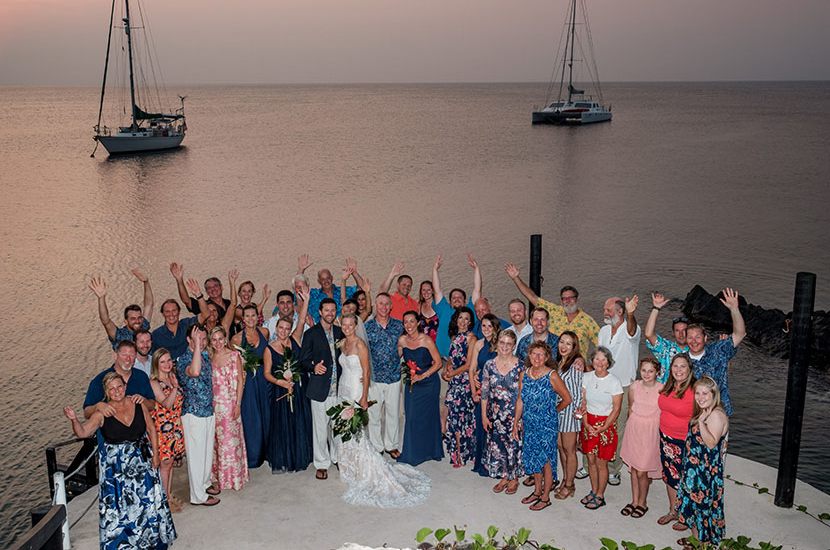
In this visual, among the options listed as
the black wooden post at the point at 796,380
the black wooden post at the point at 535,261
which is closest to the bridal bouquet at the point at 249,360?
the black wooden post at the point at 535,261

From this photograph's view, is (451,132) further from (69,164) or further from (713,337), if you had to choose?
(713,337)

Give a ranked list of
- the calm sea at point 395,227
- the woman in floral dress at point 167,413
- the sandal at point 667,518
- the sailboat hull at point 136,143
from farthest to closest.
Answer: the sailboat hull at point 136,143 < the calm sea at point 395,227 < the sandal at point 667,518 < the woman in floral dress at point 167,413

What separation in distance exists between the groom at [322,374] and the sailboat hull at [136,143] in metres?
63.2

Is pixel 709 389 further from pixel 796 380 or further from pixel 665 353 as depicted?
pixel 796 380

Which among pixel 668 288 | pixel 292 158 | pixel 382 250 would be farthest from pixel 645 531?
pixel 292 158

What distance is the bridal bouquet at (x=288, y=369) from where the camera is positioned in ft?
27.3

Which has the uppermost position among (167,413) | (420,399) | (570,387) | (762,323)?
(570,387)

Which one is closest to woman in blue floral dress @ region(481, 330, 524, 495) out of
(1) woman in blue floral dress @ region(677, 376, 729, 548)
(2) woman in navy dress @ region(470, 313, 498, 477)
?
(2) woman in navy dress @ region(470, 313, 498, 477)

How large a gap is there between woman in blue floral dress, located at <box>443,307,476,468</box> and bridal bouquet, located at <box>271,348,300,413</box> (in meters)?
1.68

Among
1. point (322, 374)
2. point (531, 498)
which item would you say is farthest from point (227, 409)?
point (531, 498)

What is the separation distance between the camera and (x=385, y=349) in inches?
342

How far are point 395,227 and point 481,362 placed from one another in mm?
28414

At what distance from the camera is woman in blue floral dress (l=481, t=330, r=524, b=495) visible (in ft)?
25.7

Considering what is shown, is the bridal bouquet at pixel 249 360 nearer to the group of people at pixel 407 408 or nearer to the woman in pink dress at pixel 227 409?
the group of people at pixel 407 408
